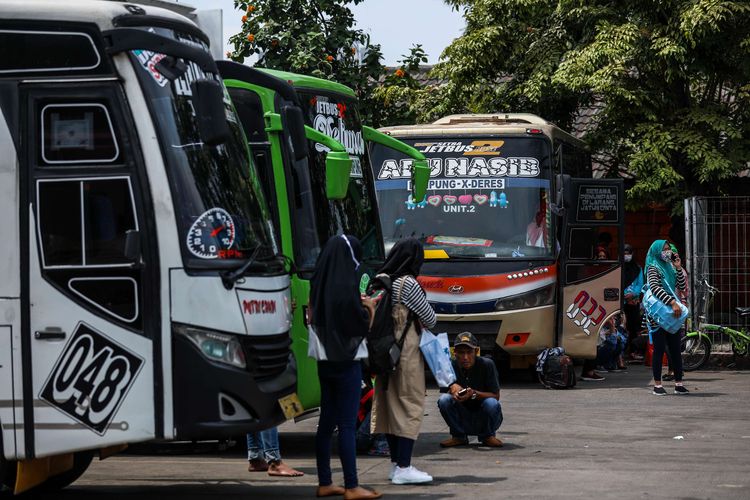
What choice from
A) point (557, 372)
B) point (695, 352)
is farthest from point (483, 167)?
point (695, 352)

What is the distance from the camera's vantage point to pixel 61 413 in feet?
27.1

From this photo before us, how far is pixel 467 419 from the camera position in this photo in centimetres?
1248

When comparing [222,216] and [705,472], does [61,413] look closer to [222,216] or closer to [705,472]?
[222,216]

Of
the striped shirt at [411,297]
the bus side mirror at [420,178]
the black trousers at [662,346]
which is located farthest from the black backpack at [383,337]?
Result: the black trousers at [662,346]

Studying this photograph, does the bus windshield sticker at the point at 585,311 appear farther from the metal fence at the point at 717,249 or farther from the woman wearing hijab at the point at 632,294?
the woman wearing hijab at the point at 632,294

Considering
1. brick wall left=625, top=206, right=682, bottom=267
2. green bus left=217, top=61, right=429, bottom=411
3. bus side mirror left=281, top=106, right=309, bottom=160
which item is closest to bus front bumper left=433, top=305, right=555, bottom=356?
green bus left=217, top=61, right=429, bottom=411

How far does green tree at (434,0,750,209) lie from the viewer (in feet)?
72.8

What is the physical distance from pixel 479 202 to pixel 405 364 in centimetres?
790

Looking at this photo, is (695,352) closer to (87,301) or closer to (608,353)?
(608,353)

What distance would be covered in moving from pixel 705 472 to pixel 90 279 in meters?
5.11

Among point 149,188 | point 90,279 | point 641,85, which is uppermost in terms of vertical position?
point 641,85

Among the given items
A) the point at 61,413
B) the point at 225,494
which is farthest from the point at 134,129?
the point at 225,494

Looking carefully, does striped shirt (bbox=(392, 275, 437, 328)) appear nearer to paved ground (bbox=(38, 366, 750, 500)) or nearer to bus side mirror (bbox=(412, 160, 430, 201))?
paved ground (bbox=(38, 366, 750, 500))

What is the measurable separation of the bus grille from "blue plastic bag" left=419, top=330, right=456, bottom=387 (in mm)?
1826
